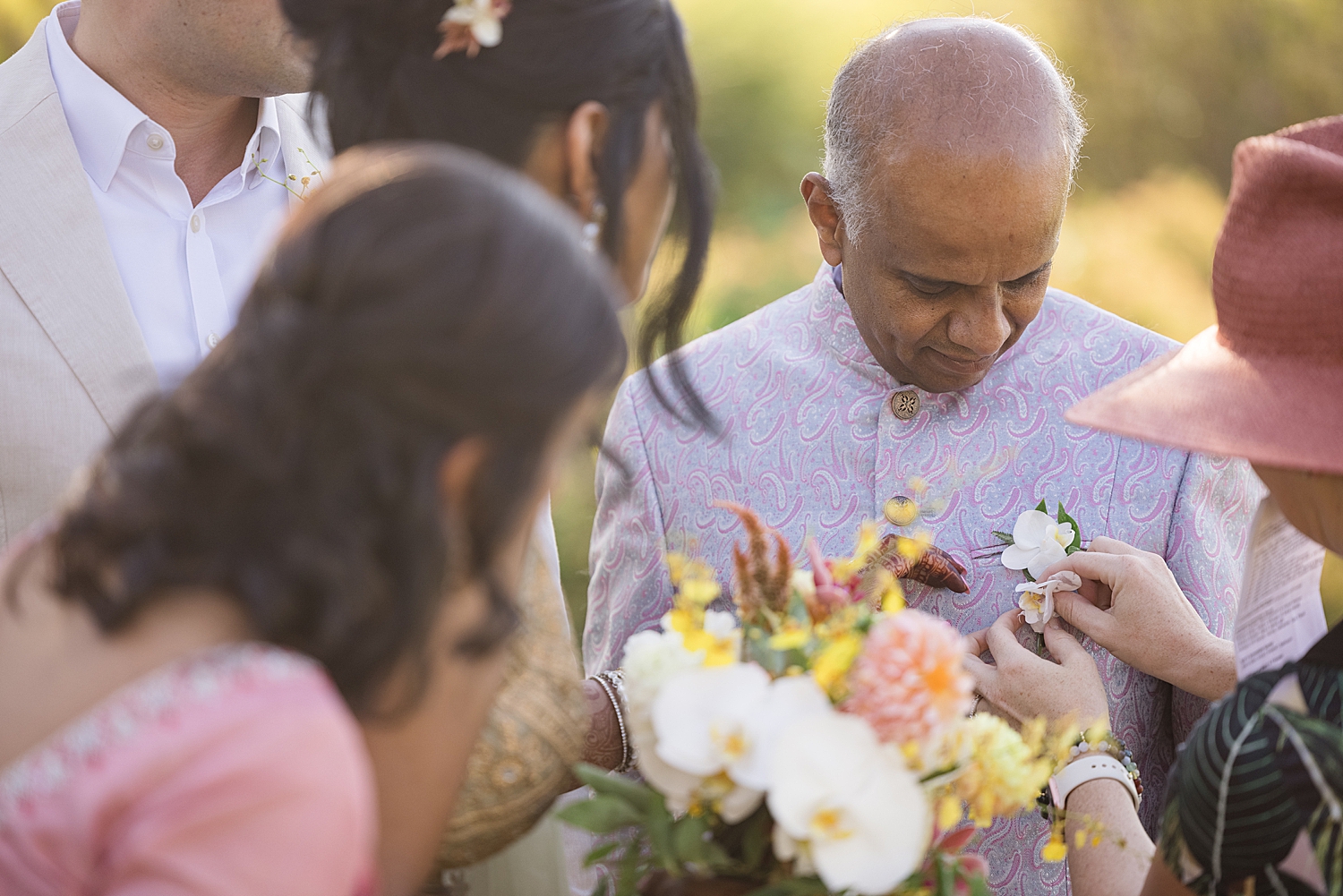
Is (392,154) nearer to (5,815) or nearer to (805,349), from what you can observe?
(5,815)

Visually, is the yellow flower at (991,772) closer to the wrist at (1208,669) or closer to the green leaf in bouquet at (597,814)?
the green leaf in bouquet at (597,814)

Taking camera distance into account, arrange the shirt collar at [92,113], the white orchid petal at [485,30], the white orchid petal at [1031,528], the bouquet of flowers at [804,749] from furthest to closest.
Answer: the shirt collar at [92,113] < the white orchid petal at [1031,528] < the white orchid petal at [485,30] < the bouquet of flowers at [804,749]

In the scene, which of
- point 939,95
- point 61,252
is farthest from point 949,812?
point 61,252

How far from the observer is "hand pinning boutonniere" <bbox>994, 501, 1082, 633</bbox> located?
247 centimetres

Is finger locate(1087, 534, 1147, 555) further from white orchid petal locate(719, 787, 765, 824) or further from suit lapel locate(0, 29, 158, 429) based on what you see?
suit lapel locate(0, 29, 158, 429)

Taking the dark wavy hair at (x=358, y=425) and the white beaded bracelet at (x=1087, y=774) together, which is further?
the white beaded bracelet at (x=1087, y=774)

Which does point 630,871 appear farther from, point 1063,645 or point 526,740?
point 1063,645

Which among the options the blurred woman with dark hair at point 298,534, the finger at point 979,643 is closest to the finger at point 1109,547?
the finger at point 979,643

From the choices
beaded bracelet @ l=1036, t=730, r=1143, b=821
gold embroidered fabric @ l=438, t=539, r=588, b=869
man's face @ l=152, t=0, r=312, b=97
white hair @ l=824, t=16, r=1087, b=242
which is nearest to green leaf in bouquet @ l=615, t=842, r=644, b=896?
gold embroidered fabric @ l=438, t=539, r=588, b=869

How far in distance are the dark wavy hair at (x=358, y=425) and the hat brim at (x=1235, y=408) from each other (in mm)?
873

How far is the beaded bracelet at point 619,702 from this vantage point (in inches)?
95.1

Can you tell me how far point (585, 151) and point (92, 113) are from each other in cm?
153

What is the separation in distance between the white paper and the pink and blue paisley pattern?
2.23ft

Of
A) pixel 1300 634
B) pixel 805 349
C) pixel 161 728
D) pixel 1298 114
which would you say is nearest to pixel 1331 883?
pixel 1300 634
